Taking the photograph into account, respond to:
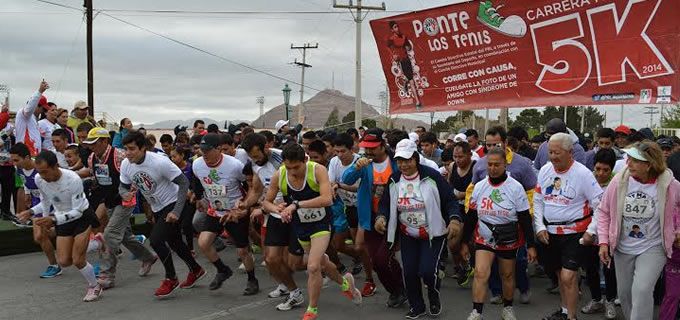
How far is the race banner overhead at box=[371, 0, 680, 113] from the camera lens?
10305 millimetres

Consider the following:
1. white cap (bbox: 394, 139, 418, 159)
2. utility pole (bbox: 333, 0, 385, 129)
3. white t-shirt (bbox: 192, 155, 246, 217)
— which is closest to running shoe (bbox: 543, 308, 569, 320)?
white cap (bbox: 394, 139, 418, 159)

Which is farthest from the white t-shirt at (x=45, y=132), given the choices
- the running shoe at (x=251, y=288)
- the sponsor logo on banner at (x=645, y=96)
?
the sponsor logo on banner at (x=645, y=96)

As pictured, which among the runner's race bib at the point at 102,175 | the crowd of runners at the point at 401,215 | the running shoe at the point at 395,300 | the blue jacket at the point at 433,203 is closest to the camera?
the crowd of runners at the point at 401,215

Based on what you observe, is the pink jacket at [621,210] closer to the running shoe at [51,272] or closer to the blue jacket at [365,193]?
the blue jacket at [365,193]

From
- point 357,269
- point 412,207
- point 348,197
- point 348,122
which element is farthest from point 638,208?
point 348,122

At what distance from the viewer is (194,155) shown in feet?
32.4

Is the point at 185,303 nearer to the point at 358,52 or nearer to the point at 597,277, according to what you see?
the point at 597,277

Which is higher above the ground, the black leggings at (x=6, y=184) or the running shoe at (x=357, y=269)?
the black leggings at (x=6, y=184)

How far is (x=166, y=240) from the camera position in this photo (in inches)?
259

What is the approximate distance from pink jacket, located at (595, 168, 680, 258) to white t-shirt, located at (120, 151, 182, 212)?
4.33 metres

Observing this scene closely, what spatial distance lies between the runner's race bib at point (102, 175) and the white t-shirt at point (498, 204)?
469cm

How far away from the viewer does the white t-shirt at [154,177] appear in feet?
21.7

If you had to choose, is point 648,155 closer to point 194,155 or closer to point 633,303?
point 633,303

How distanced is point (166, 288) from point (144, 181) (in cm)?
121
